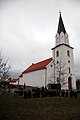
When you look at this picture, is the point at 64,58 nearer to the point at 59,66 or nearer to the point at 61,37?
the point at 59,66

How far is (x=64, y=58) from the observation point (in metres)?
35.4

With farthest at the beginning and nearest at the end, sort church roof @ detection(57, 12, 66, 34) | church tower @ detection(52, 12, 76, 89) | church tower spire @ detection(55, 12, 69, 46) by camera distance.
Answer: church roof @ detection(57, 12, 66, 34), church tower spire @ detection(55, 12, 69, 46), church tower @ detection(52, 12, 76, 89)

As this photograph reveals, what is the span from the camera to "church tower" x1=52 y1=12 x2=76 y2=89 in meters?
35.2

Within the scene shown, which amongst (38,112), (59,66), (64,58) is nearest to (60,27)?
(64,58)

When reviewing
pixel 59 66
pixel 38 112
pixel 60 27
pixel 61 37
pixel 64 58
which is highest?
pixel 60 27

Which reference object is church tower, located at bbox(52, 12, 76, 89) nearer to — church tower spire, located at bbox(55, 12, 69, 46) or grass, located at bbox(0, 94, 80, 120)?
church tower spire, located at bbox(55, 12, 69, 46)

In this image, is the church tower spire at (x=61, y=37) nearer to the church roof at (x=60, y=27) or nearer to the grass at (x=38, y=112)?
the church roof at (x=60, y=27)

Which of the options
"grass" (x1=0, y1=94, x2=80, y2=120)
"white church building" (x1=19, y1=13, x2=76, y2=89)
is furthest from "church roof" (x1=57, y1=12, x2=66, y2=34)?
"grass" (x1=0, y1=94, x2=80, y2=120)

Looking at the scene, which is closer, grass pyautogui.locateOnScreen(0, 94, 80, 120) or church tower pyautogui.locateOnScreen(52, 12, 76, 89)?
grass pyautogui.locateOnScreen(0, 94, 80, 120)

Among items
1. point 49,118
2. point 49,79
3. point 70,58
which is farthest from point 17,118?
point 70,58

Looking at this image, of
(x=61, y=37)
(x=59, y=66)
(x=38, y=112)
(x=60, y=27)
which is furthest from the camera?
(x=60, y=27)

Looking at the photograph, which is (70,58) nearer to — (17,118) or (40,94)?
(40,94)

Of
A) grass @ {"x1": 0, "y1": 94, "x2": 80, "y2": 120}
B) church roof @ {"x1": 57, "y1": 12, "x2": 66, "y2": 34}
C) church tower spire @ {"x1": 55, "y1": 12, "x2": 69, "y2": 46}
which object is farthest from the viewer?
church roof @ {"x1": 57, "y1": 12, "x2": 66, "y2": 34}

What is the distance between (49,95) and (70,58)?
1793cm
